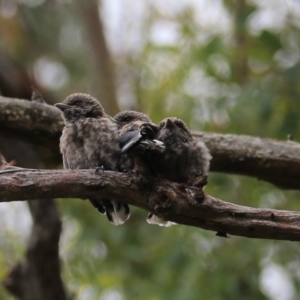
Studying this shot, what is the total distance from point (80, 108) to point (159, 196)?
3.75 feet

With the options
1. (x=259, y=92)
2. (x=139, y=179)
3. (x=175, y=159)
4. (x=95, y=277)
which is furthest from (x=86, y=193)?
(x=95, y=277)

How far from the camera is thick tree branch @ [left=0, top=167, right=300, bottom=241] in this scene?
11.4 feet

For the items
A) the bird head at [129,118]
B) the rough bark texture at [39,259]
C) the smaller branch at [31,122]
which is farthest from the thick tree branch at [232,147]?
the bird head at [129,118]

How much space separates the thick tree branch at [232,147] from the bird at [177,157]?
5.05 ft

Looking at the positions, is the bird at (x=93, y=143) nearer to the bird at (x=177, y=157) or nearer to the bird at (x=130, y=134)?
the bird at (x=130, y=134)

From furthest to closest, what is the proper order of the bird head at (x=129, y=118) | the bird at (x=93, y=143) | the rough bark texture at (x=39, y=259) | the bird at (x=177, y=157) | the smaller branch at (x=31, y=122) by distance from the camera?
the rough bark texture at (x=39, y=259) < the smaller branch at (x=31, y=122) < the bird head at (x=129, y=118) < the bird at (x=93, y=143) < the bird at (x=177, y=157)

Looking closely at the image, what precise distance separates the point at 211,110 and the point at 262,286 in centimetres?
197

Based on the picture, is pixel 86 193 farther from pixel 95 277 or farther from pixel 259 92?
pixel 95 277

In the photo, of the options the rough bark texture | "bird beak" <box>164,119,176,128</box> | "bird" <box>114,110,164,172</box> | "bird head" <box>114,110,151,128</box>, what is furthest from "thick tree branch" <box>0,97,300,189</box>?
→ "bird beak" <box>164,119,176,128</box>

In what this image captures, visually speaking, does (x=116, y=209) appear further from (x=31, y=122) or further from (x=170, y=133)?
(x=31, y=122)

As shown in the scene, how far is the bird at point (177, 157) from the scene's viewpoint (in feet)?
12.1

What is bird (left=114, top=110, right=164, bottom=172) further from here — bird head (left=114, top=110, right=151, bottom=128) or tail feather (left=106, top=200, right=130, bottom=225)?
tail feather (left=106, top=200, right=130, bottom=225)

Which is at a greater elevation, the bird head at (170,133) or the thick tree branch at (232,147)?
the bird head at (170,133)

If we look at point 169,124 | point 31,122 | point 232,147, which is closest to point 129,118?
point 169,124
